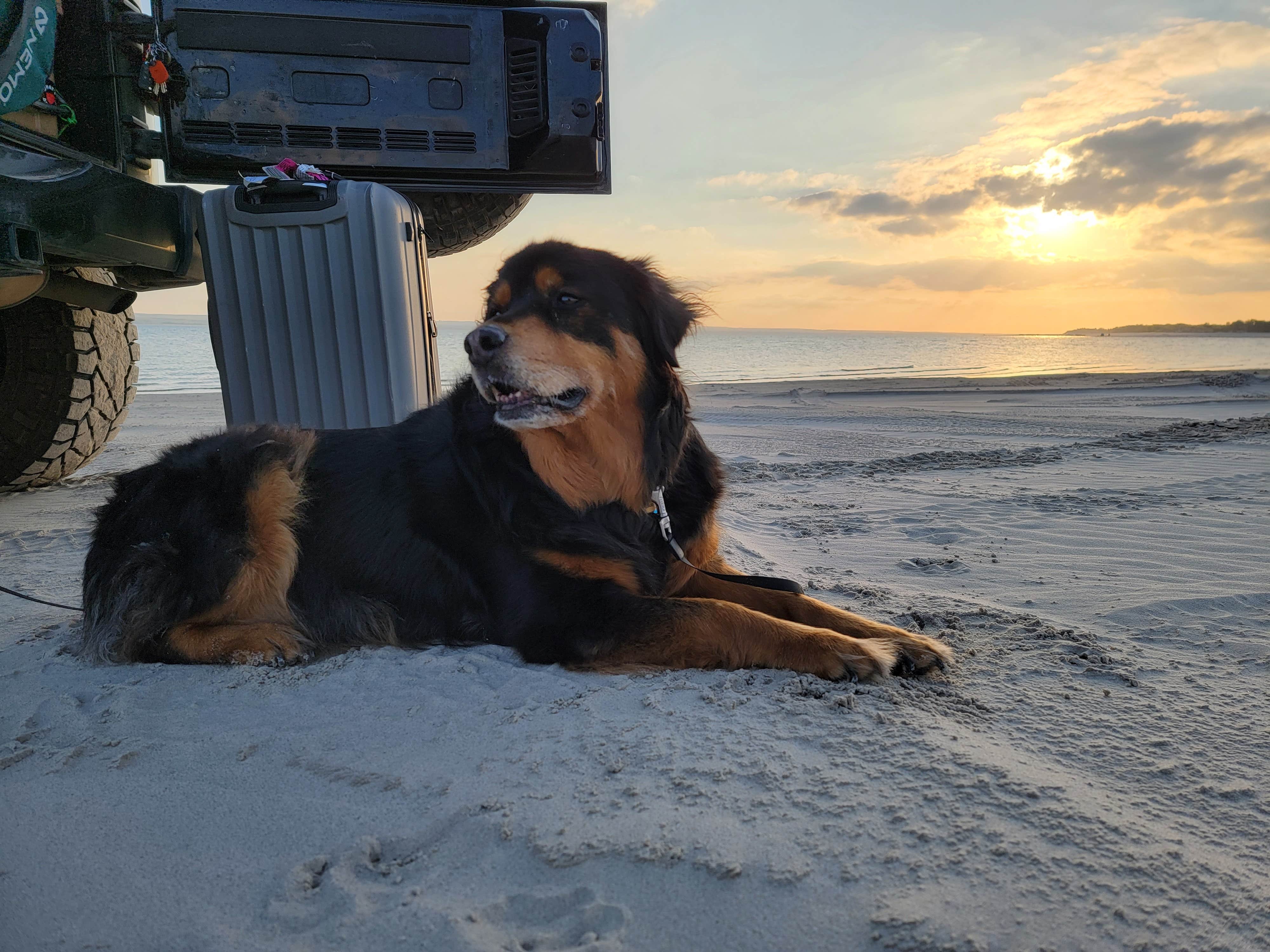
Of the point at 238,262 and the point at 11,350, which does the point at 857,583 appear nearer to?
the point at 238,262

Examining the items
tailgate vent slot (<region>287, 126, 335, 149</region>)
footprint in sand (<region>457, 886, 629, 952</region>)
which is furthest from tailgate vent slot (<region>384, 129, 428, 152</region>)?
footprint in sand (<region>457, 886, 629, 952</region>)

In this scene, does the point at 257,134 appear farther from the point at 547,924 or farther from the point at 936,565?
the point at 547,924

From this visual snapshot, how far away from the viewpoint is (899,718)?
1.98 m

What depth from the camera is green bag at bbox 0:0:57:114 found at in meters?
3.01

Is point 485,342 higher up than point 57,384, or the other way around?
point 485,342

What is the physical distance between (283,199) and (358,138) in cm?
92

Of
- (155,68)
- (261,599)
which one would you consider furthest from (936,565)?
(155,68)

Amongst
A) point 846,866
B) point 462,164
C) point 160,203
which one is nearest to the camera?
point 846,866

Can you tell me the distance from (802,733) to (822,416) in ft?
29.2

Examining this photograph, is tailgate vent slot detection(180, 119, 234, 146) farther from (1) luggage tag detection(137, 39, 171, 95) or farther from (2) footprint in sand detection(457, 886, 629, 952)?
(2) footprint in sand detection(457, 886, 629, 952)

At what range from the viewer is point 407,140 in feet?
15.7

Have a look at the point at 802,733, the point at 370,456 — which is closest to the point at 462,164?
the point at 370,456

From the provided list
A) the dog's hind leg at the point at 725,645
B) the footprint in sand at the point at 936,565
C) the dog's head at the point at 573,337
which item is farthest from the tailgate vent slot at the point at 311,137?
the footprint in sand at the point at 936,565

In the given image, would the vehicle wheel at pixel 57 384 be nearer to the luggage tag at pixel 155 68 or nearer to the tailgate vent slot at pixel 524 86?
the luggage tag at pixel 155 68
